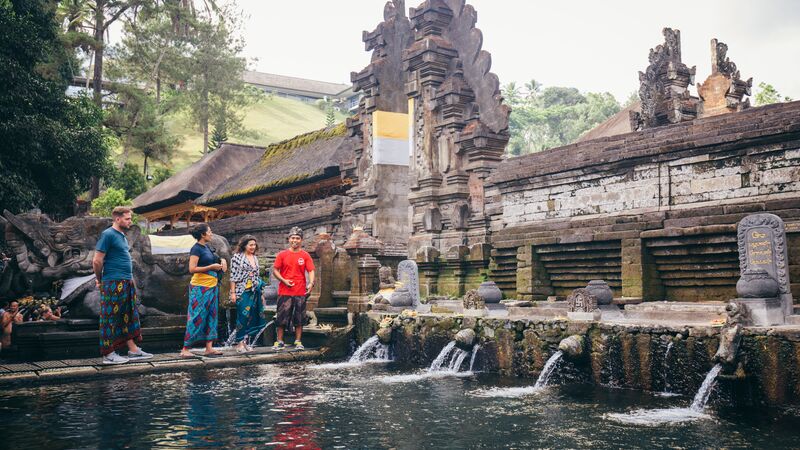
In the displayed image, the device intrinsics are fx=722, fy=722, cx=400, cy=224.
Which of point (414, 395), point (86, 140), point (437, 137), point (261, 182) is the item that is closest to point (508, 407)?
point (414, 395)

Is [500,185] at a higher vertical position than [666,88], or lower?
lower

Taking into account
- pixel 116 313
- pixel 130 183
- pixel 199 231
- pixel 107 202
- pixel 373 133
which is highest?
Answer: pixel 130 183

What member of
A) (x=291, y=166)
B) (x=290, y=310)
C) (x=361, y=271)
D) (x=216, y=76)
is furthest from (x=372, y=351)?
(x=216, y=76)

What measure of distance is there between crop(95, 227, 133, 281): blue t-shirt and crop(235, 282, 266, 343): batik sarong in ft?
8.87

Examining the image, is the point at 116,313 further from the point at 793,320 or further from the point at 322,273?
the point at 793,320

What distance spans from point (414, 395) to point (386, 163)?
14291mm

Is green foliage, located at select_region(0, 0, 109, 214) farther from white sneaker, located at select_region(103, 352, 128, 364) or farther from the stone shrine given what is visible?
the stone shrine

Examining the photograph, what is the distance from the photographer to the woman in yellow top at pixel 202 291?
10016 millimetres

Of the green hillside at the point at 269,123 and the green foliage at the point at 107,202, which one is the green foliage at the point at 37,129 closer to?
the green foliage at the point at 107,202

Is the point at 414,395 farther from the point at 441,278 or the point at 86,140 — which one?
the point at 86,140

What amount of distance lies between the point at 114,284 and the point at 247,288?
9.03 ft

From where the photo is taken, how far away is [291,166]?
1033 inches

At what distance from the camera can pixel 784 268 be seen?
8.30m

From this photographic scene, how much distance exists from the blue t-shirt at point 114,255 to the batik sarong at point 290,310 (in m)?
3.05
